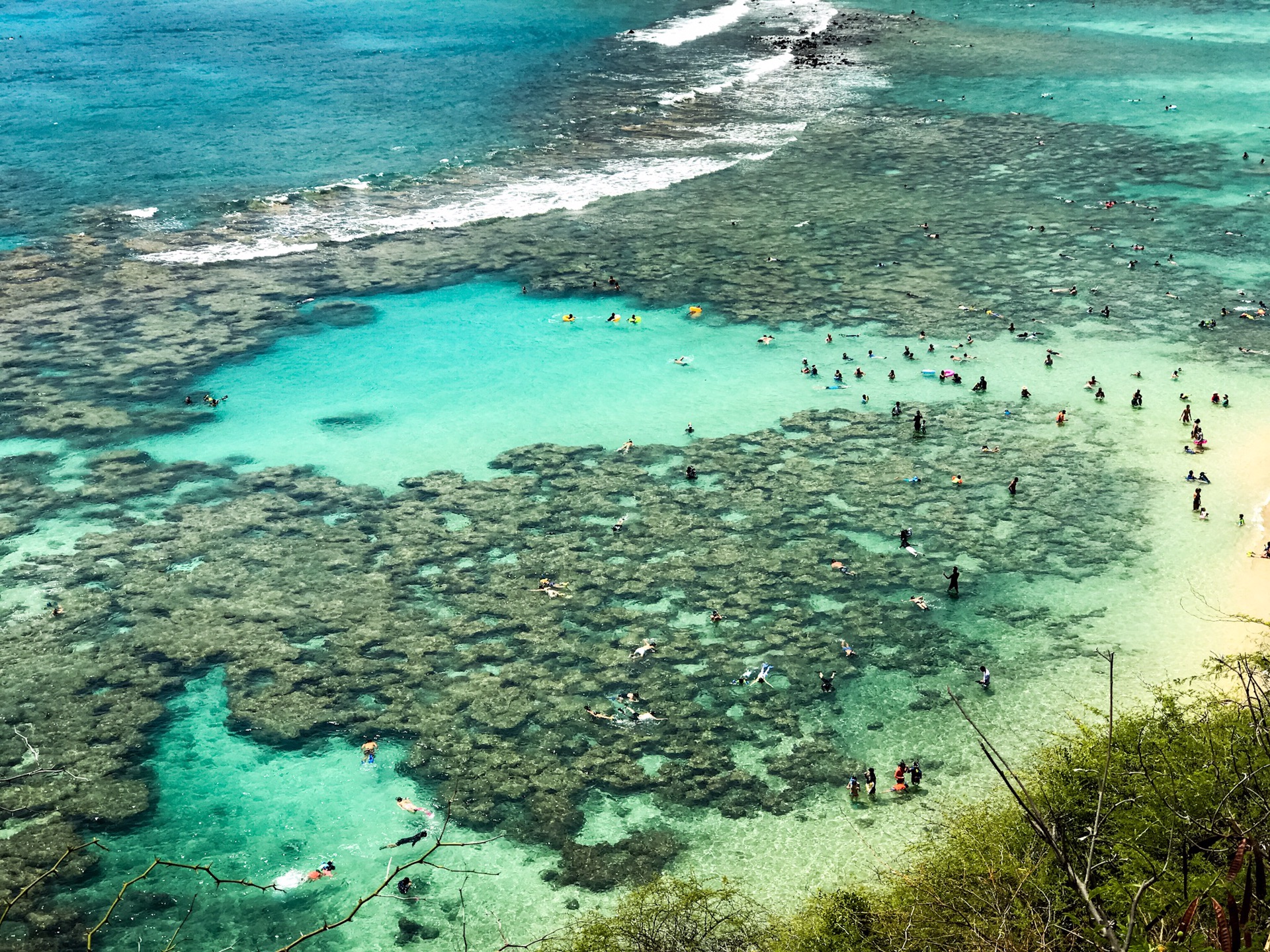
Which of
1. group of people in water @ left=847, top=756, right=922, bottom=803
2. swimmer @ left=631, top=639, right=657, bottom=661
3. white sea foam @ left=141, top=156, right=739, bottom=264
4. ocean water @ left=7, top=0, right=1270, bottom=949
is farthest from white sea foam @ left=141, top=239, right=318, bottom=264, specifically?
group of people in water @ left=847, top=756, right=922, bottom=803

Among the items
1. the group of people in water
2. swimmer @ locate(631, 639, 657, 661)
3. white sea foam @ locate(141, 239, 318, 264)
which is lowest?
the group of people in water

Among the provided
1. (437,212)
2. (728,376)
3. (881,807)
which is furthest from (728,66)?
(881,807)

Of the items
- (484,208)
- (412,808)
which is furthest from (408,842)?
Answer: (484,208)

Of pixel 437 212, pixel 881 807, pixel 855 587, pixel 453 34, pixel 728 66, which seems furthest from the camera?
pixel 453 34

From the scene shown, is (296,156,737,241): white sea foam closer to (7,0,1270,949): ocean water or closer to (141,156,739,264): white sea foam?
(141,156,739,264): white sea foam

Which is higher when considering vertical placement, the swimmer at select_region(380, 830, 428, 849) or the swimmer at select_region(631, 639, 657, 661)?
the swimmer at select_region(631, 639, 657, 661)

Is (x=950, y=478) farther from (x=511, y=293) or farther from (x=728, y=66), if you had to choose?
(x=728, y=66)
